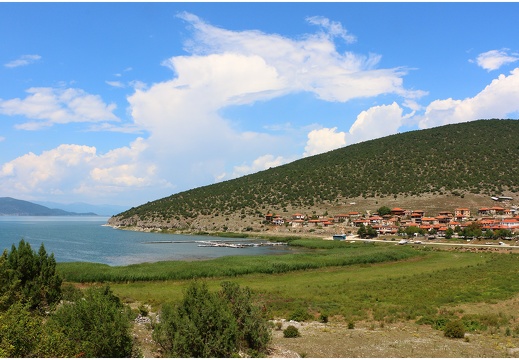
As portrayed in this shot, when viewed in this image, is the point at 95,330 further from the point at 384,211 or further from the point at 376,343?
the point at 384,211

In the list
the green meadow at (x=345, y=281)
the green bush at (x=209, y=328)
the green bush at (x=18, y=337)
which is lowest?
the green meadow at (x=345, y=281)

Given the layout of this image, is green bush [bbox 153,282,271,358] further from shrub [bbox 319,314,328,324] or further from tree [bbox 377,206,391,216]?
tree [bbox 377,206,391,216]

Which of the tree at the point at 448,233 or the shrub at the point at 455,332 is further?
the tree at the point at 448,233

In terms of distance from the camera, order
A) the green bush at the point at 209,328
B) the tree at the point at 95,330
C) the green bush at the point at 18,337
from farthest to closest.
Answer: the green bush at the point at 209,328
the tree at the point at 95,330
the green bush at the point at 18,337

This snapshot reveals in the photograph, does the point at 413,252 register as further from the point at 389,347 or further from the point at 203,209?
the point at 203,209

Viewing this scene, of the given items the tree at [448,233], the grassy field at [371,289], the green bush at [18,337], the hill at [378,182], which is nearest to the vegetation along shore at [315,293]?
the green bush at [18,337]

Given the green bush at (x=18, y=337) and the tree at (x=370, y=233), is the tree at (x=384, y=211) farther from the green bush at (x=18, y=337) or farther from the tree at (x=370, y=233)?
the green bush at (x=18, y=337)

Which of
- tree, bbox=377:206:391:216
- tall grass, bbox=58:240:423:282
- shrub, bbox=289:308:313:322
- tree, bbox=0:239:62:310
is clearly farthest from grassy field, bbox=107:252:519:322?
tree, bbox=377:206:391:216

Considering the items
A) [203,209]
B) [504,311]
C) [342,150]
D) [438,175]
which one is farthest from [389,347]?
[342,150]

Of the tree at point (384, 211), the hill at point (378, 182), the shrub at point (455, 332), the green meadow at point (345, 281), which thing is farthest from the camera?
the hill at point (378, 182)
